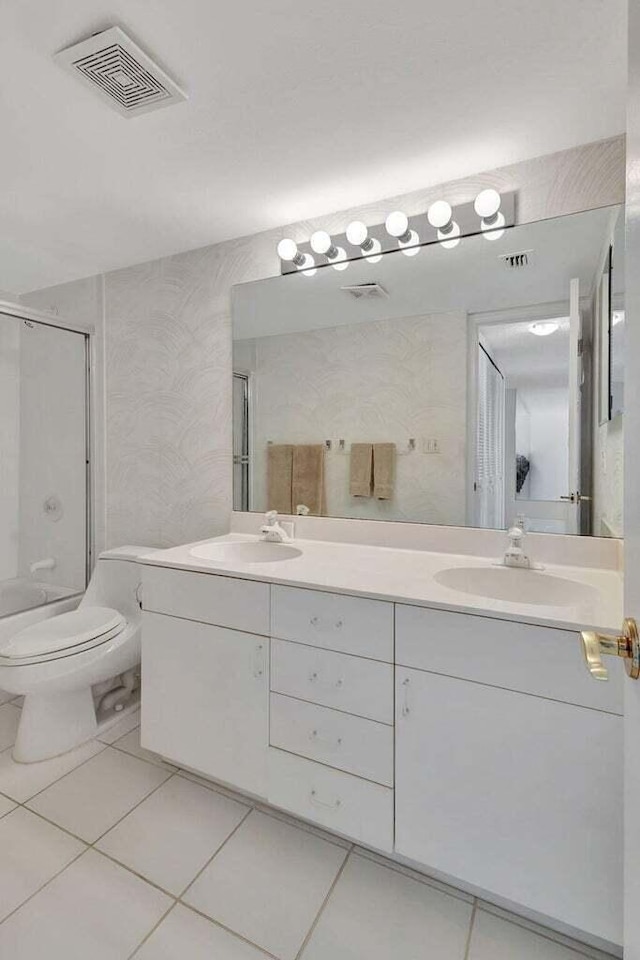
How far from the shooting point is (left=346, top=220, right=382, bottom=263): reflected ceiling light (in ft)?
5.78

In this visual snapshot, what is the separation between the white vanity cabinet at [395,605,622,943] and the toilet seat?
1.23 m

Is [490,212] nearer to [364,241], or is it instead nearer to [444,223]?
[444,223]

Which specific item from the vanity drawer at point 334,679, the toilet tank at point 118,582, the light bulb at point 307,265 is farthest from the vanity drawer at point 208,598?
the light bulb at point 307,265

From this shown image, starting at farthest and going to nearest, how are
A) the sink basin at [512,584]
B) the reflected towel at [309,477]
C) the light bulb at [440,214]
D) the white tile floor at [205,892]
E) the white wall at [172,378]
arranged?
the white wall at [172,378], the reflected towel at [309,477], the light bulb at [440,214], the sink basin at [512,584], the white tile floor at [205,892]

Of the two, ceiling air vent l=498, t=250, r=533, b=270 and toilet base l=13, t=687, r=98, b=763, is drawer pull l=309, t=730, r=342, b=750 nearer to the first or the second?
toilet base l=13, t=687, r=98, b=763

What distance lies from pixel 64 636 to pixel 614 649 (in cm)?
200

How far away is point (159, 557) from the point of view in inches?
65.5

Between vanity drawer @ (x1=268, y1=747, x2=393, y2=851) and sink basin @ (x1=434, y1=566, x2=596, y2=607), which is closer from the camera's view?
vanity drawer @ (x1=268, y1=747, x2=393, y2=851)

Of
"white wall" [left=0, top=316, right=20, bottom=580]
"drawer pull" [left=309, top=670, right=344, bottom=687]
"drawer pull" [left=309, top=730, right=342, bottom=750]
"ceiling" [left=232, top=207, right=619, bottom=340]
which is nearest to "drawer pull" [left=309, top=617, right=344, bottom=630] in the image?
"drawer pull" [left=309, top=670, right=344, bottom=687]

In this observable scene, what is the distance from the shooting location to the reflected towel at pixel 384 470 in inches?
70.6

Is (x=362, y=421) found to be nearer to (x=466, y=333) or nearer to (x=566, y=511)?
(x=466, y=333)

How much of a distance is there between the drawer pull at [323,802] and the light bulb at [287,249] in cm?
185

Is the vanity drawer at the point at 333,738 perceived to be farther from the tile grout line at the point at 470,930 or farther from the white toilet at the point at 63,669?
the white toilet at the point at 63,669

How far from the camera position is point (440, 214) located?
5.30 feet
